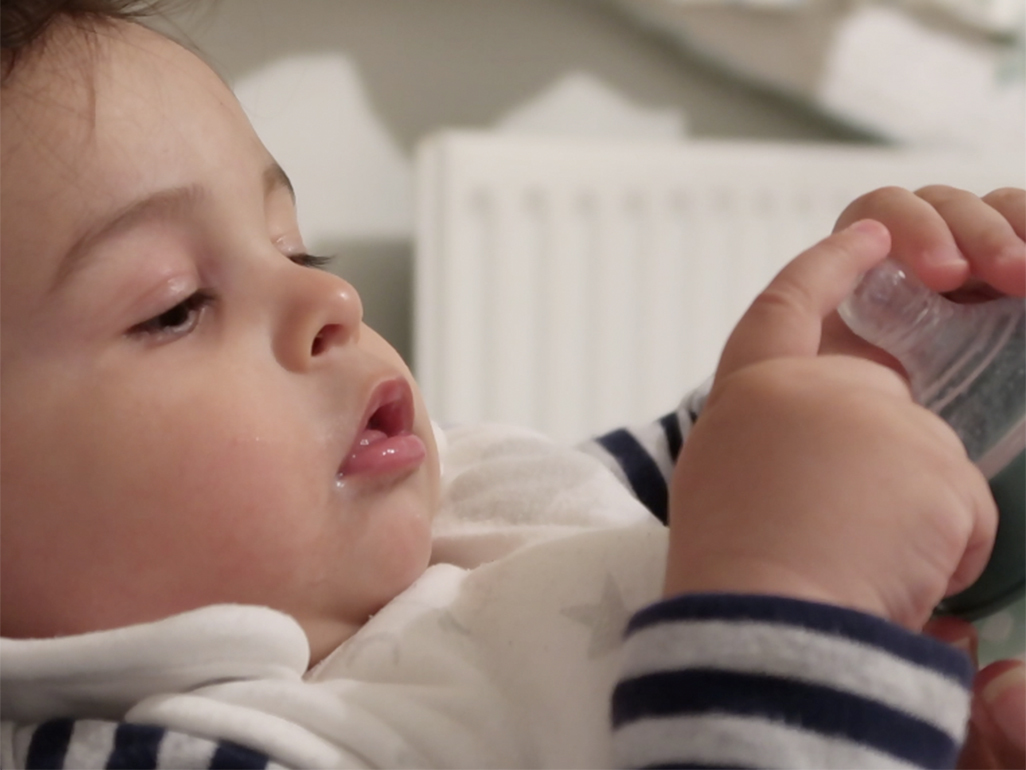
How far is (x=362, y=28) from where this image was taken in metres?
1.23

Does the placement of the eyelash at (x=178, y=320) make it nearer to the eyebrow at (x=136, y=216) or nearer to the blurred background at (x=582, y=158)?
the eyebrow at (x=136, y=216)

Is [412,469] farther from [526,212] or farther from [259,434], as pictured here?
[526,212]

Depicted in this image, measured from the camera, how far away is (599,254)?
130 centimetres

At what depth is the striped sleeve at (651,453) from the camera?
0.69 metres

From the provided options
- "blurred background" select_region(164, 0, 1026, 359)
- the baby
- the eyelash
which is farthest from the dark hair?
"blurred background" select_region(164, 0, 1026, 359)

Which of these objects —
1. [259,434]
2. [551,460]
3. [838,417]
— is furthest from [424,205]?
[838,417]

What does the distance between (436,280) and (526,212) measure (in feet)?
0.47

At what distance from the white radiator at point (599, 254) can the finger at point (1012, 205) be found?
2.59ft

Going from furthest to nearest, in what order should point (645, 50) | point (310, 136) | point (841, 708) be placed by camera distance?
1. point (645, 50)
2. point (310, 136)
3. point (841, 708)

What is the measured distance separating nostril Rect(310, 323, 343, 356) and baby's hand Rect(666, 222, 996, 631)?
0.61 ft

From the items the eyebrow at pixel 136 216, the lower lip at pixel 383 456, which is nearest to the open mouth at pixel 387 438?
the lower lip at pixel 383 456

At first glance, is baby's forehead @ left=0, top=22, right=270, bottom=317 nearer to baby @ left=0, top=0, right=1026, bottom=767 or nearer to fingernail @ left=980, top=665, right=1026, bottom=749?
baby @ left=0, top=0, right=1026, bottom=767

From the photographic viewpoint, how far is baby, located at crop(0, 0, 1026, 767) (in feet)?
1.11

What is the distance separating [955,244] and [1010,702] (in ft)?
0.63
